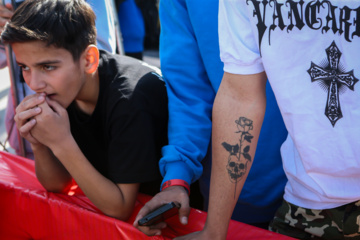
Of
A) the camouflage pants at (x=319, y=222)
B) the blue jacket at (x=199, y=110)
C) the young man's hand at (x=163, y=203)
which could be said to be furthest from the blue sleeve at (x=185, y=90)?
the camouflage pants at (x=319, y=222)

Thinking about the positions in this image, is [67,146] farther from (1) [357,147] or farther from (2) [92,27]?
(1) [357,147]

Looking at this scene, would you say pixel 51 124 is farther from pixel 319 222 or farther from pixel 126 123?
pixel 319 222

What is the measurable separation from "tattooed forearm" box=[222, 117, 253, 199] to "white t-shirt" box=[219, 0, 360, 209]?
0.38ft

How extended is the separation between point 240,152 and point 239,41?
1.01ft

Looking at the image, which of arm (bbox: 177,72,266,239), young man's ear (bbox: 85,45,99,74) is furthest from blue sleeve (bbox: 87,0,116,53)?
arm (bbox: 177,72,266,239)

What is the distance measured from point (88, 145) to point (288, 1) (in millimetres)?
991

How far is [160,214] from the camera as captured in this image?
1.18 metres

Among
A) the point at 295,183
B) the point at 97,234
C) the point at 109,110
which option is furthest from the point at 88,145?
the point at 295,183

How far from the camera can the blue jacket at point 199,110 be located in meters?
1.47

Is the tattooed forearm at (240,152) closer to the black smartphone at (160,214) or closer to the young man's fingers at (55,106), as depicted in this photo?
the black smartphone at (160,214)

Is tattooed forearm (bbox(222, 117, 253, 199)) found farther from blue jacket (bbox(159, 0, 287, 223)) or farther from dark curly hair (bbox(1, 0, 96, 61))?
dark curly hair (bbox(1, 0, 96, 61))

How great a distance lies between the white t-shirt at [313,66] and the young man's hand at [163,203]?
39cm

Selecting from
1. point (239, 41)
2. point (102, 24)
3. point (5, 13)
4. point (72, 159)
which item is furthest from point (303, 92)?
point (5, 13)

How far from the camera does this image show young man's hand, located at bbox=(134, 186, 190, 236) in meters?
1.18
